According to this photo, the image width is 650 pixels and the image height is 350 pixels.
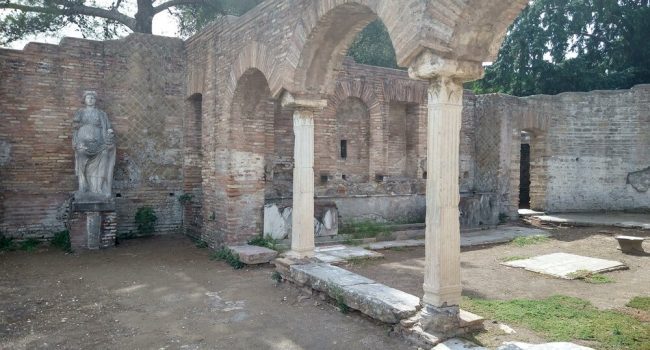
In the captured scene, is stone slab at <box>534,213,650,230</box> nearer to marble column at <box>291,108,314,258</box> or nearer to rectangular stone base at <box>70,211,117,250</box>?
marble column at <box>291,108,314,258</box>

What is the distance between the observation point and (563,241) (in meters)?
10.8

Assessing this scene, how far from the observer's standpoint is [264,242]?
909 centimetres

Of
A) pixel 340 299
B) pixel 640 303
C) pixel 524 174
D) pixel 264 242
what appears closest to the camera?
pixel 340 299

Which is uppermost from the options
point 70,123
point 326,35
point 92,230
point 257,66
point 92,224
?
point 326,35

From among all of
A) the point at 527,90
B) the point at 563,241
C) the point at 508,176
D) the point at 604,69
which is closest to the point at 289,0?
the point at 563,241

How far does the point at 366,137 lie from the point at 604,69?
12432 millimetres

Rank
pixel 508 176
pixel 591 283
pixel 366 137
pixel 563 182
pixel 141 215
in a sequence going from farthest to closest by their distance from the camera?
pixel 563 182 < pixel 508 176 < pixel 366 137 < pixel 141 215 < pixel 591 283

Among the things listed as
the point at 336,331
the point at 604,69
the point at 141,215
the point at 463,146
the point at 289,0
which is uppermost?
the point at 604,69

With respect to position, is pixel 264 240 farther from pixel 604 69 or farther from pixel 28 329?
pixel 604 69

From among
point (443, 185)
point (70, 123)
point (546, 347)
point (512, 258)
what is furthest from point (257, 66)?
point (546, 347)

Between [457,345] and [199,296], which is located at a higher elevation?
[457,345]

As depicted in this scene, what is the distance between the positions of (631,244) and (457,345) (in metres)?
6.91

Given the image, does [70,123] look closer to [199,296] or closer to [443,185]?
[199,296]

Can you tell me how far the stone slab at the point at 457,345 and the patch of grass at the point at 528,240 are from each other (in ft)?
21.5
